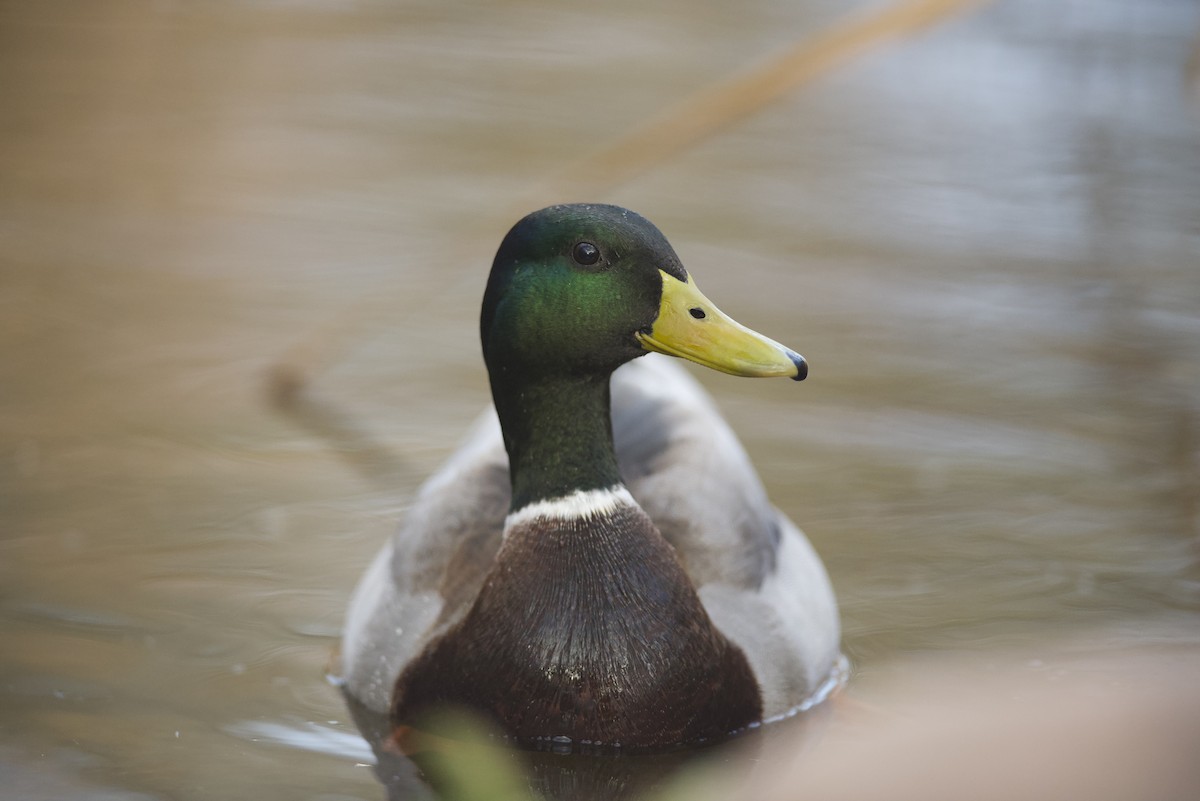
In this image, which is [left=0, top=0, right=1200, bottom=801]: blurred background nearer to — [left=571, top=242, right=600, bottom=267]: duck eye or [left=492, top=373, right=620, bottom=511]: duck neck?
[left=492, top=373, right=620, bottom=511]: duck neck

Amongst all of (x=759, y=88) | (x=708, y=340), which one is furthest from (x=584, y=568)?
(x=759, y=88)

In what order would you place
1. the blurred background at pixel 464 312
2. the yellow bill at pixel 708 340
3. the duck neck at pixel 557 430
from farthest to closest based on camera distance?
the blurred background at pixel 464 312 → the duck neck at pixel 557 430 → the yellow bill at pixel 708 340

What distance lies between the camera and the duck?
12.1 feet

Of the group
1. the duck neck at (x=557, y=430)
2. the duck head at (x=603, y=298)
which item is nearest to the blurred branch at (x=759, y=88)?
the duck head at (x=603, y=298)

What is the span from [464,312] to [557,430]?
304cm

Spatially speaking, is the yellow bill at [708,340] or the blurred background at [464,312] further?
the blurred background at [464,312]

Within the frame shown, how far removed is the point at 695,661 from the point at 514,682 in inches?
16.1

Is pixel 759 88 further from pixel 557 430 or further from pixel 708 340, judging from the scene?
pixel 557 430

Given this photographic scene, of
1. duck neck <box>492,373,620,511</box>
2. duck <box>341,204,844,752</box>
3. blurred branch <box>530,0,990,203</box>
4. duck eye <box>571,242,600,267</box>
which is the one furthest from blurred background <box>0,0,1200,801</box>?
duck eye <box>571,242,600,267</box>

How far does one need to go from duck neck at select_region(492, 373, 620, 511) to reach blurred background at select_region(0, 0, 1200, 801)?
0.78 meters

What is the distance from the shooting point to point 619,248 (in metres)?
3.68

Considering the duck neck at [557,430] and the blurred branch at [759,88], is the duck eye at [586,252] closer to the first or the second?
the duck neck at [557,430]

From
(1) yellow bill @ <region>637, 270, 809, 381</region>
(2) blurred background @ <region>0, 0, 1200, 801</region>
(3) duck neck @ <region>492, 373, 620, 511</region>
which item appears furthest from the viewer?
(2) blurred background @ <region>0, 0, 1200, 801</region>

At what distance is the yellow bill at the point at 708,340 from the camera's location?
363 cm
